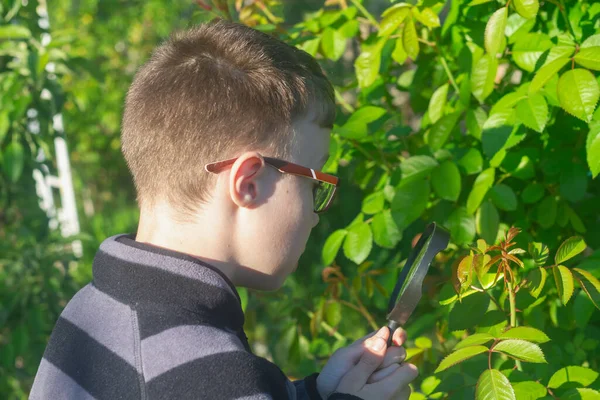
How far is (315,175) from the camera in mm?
1435

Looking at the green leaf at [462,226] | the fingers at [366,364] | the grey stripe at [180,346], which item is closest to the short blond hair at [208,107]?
the grey stripe at [180,346]

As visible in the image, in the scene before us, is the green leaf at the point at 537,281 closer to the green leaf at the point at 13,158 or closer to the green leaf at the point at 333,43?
the green leaf at the point at 333,43

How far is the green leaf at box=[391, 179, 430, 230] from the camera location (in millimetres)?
1765

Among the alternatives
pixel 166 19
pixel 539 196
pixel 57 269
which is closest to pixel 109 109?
pixel 166 19

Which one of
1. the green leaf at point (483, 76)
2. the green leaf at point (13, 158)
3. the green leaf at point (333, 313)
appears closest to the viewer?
the green leaf at point (483, 76)

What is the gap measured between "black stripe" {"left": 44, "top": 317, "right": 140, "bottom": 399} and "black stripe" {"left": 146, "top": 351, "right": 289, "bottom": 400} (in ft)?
0.20

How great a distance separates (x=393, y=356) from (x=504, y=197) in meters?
0.56

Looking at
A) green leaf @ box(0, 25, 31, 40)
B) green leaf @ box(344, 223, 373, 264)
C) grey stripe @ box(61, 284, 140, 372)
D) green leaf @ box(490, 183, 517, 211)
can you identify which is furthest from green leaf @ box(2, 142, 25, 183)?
green leaf @ box(490, 183, 517, 211)

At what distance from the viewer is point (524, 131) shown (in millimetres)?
1664

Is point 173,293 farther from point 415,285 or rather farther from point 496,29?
point 496,29

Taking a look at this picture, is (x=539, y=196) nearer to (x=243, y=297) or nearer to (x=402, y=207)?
(x=402, y=207)

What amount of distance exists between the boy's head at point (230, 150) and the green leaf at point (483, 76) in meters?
0.41

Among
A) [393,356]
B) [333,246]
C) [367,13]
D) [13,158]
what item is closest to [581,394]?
[393,356]

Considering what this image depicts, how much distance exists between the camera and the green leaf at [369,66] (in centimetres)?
187
